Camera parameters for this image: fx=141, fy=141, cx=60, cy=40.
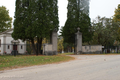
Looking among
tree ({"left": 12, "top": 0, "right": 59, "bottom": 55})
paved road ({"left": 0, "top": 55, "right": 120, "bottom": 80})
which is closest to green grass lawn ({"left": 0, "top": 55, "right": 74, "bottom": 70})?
paved road ({"left": 0, "top": 55, "right": 120, "bottom": 80})

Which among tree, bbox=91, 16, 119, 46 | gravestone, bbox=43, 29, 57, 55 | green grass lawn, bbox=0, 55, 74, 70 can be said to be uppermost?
tree, bbox=91, 16, 119, 46

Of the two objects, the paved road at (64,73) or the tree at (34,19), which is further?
the tree at (34,19)

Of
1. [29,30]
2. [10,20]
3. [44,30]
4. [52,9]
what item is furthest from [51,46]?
[10,20]

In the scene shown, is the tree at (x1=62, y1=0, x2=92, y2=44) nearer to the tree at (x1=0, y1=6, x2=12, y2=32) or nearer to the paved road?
the paved road

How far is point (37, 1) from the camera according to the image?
22172 mm

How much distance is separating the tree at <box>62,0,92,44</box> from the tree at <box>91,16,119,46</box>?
5988 millimetres

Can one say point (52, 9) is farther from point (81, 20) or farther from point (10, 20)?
point (10, 20)

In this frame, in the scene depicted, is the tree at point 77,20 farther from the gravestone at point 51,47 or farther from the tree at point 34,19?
the gravestone at point 51,47

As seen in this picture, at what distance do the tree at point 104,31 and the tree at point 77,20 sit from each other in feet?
19.6

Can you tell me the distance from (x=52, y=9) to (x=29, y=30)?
5078 millimetres

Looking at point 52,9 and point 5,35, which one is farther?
point 5,35

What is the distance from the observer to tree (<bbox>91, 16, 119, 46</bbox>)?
32312 mm

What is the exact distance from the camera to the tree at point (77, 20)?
26172mm

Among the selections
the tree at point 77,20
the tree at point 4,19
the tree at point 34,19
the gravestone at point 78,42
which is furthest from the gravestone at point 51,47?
the tree at point 4,19
